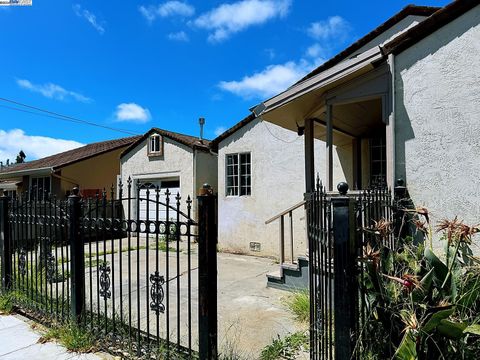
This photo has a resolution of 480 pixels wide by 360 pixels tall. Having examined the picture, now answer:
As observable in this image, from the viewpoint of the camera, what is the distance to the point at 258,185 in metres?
10.2

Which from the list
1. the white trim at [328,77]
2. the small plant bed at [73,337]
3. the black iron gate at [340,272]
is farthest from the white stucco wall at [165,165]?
the black iron gate at [340,272]

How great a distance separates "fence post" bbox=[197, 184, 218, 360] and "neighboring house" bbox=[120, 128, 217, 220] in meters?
9.36

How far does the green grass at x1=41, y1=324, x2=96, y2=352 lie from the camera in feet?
12.0

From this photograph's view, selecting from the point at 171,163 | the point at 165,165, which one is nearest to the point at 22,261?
the point at 171,163

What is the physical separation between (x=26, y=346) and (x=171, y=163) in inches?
392

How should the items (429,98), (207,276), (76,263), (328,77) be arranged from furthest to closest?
(328,77), (429,98), (76,263), (207,276)

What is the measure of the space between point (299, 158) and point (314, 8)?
3.87 m

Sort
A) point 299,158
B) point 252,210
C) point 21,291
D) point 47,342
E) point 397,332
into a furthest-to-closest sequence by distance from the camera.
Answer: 1. point 252,210
2. point 299,158
3. point 21,291
4. point 47,342
5. point 397,332

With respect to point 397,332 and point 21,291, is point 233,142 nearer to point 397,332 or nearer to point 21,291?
point 21,291

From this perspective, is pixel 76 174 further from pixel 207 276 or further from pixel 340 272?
pixel 340 272

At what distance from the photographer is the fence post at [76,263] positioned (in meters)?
3.96

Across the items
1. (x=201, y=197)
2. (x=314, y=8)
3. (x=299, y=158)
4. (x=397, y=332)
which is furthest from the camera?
(x=299, y=158)

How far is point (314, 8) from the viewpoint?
8.55 m

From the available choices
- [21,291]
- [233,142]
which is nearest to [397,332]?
[21,291]
